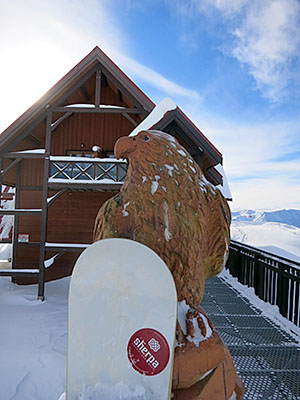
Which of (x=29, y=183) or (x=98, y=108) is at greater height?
(x=98, y=108)

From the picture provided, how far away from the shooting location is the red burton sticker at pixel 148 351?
1240mm

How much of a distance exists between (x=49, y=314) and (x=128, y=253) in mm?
5966

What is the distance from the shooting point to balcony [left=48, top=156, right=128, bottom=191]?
7250 mm

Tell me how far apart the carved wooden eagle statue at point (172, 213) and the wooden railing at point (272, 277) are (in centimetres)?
412

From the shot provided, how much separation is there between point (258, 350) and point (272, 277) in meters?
2.33

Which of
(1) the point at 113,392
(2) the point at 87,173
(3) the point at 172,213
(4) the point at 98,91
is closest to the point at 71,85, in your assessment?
(4) the point at 98,91

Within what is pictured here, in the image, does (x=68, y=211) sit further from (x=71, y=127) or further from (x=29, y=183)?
(x=71, y=127)

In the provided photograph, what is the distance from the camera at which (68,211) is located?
9.38m

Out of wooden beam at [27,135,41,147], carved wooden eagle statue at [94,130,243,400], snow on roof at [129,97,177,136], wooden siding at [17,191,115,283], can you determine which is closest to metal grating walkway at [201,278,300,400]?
carved wooden eagle statue at [94,130,243,400]

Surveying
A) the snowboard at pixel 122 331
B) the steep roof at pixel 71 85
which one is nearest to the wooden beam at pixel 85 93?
the steep roof at pixel 71 85

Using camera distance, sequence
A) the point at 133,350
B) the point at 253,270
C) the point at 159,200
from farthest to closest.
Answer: the point at 253,270 < the point at 159,200 < the point at 133,350

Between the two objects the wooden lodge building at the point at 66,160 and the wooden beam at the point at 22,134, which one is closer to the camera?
the wooden lodge building at the point at 66,160

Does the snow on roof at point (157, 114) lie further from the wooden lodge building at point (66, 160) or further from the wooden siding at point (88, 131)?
the wooden siding at point (88, 131)

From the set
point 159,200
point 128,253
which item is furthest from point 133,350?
point 159,200
